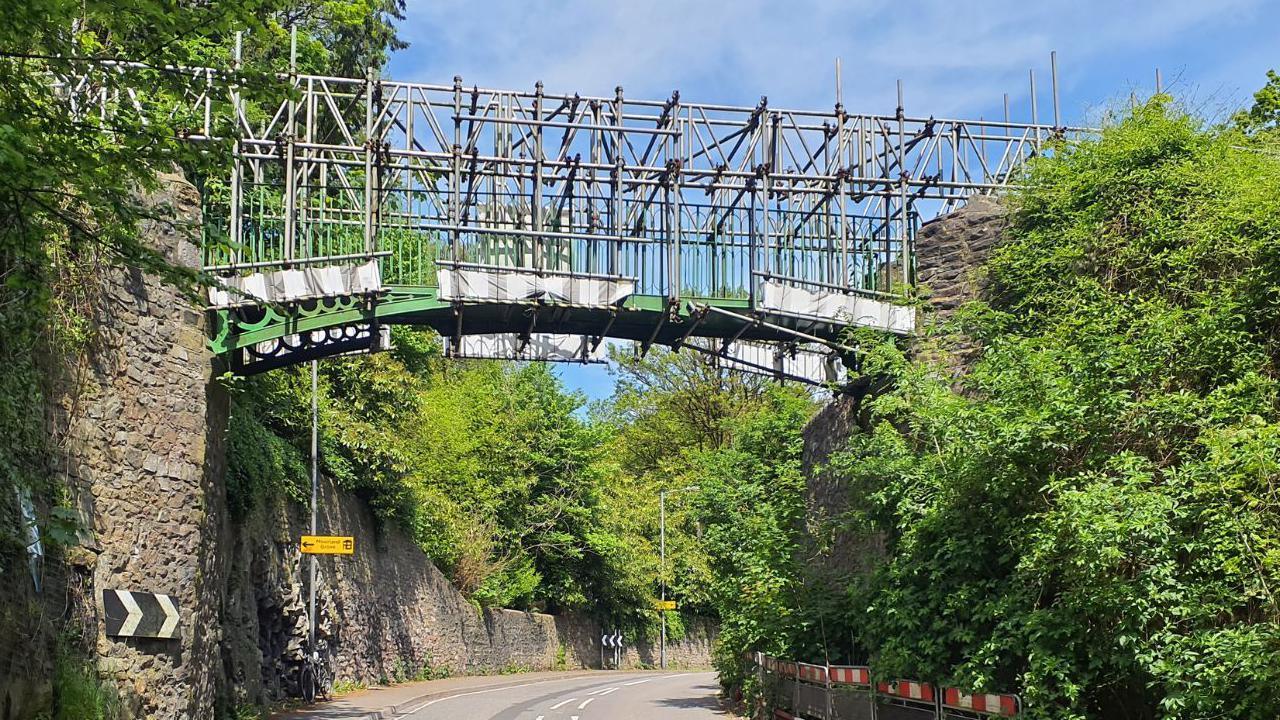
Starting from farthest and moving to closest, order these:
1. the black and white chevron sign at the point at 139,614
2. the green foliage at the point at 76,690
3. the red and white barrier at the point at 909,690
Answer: the black and white chevron sign at the point at 139,614 < the red and white barrier at the point at 909,690 < the green foliage at the point at 76,690

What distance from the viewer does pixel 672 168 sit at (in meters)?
20.0

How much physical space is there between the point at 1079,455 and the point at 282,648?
17.0 m

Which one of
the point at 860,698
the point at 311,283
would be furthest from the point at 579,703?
the point at 860,698

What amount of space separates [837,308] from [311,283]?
8589mm

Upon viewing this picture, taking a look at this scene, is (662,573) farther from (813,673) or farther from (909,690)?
(909,690)

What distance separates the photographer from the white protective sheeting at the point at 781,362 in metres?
21.8

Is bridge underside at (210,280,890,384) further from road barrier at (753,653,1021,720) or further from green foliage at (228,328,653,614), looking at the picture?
road barrier at (753,653,1021,720)

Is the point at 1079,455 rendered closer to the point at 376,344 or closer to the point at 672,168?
the point at 672,168

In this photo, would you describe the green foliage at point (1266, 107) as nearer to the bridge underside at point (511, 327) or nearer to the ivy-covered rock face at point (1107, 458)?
the ivy-covered rock face at point (1107, 458)

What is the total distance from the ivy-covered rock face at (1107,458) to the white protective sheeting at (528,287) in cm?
547

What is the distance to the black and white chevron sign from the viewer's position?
13125 millimetres

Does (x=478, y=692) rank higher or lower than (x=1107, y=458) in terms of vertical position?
lower

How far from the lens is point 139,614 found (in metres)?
13.5

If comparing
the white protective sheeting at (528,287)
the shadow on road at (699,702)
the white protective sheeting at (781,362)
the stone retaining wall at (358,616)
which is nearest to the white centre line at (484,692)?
the stone retaining wall at (358,616)
